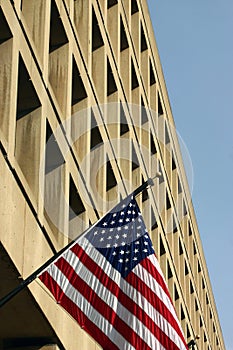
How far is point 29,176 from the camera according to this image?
75.1 feet

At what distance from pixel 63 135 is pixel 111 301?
885 centimetres

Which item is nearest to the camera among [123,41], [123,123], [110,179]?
[110,179]

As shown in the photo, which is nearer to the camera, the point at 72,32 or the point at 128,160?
the point at 72,32

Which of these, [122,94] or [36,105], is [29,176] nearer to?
[36,105]

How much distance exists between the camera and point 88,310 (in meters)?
17.2

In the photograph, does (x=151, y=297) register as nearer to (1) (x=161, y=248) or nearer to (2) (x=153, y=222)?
(2) (x=153, y=222)

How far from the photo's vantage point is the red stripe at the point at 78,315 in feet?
54.1

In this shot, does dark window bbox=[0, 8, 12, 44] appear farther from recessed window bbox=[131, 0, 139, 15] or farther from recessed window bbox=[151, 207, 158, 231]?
recessed window bbox=[131, 0, 139, 15]

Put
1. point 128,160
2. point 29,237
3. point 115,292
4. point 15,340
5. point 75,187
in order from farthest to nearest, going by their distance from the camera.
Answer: point 128,160, point 75,187, point 15,340, point 29,237, point 115,292

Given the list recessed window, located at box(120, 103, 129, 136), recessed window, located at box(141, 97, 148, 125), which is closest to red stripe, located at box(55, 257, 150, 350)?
recessed window, located at box(120, 103, 129, 136)

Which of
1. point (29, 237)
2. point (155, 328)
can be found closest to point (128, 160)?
point (29, 237)

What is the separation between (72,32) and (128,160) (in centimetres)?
869

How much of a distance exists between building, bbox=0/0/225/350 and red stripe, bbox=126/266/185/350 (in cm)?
278

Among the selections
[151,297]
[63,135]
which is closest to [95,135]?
[63,135]
